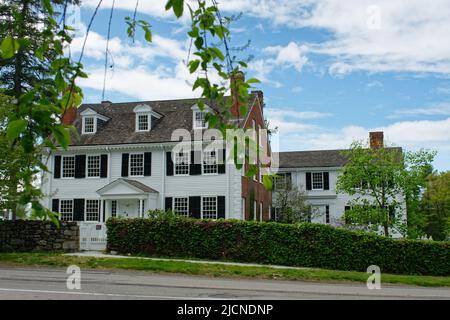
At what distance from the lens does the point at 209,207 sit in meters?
32.8

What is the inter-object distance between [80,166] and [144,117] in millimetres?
5376

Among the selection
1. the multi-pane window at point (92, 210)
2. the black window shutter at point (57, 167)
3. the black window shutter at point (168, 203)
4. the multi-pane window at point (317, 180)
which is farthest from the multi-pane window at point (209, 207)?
the multi-pane window at point (317, 180)

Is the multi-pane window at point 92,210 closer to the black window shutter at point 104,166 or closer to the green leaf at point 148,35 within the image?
the black window shutter at point 104,166

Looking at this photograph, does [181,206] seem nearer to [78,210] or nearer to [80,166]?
[78,210]

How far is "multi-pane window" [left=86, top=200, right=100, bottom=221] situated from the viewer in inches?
1361

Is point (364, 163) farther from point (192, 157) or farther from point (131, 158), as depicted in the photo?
point (131, 158)

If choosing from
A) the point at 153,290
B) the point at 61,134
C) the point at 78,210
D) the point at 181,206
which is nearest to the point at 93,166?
the point at 78,210

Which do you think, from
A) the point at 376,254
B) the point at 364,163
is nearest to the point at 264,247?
the point at 376,254

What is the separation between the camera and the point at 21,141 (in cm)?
254

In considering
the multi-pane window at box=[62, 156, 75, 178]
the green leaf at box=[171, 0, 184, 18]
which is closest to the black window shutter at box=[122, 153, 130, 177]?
the multi-pane window at box=[62, 156, 75, 178]

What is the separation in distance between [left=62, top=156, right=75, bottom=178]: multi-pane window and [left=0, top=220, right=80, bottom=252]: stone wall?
408 inches

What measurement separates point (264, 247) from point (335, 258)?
3107mm

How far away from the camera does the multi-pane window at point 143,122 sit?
117 ft

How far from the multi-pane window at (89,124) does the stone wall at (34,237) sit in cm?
1257
